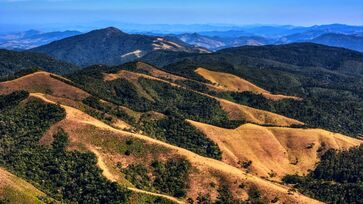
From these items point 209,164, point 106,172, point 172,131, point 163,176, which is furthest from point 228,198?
point 172,131

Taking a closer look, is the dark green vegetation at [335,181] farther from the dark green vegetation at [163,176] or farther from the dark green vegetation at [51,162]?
the dark green vegetation at [51,162]

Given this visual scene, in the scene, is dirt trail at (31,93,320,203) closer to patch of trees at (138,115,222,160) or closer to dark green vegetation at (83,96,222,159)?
dark green vegetation at (83,96,222,159)

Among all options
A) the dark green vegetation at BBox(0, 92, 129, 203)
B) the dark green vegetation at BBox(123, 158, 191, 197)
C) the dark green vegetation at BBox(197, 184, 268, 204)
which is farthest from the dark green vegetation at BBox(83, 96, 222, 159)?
the dark green vegetation at BBox(197, 184, 268, 204)

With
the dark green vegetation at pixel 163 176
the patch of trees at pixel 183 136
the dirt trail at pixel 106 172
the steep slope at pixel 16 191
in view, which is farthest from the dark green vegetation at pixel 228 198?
the steep slope at pixel 16 191

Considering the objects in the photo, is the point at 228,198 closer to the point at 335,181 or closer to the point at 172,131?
the point at 172,131

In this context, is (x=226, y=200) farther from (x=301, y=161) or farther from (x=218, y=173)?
(x=301, y=161)

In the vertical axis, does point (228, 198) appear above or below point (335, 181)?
above

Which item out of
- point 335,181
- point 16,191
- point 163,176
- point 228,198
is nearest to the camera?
point 16,191
